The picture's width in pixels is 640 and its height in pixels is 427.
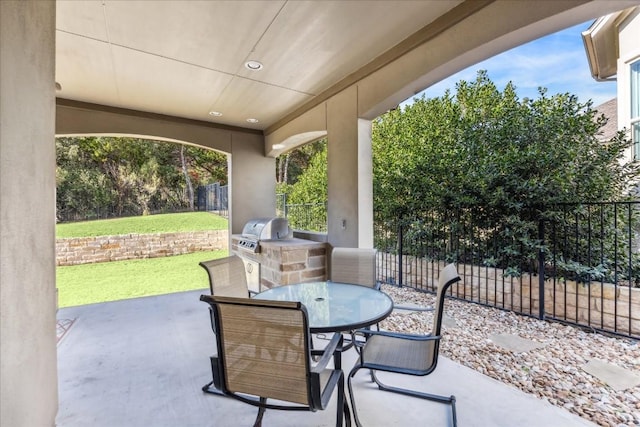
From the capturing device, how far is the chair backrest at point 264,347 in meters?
1.32

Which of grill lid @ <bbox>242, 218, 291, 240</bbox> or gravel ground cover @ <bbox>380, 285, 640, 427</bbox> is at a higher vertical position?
grill lid @ <bbox>242, 218, 291, 240</bbox>

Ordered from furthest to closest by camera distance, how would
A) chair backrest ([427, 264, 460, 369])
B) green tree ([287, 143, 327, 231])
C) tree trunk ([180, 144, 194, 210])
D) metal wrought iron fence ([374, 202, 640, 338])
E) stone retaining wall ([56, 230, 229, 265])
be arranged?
tree trunk ([180, 144, 194, 210]), stone retaining wall ([56, 230, 229, 265]), green tree ([287, 143, 327, 231]), metal wrought iron fence ([374, 202, 640, 338]), chair backrest ([427, 264, 460, 369])

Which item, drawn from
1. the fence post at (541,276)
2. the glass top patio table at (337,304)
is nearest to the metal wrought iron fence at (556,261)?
the fence post at (541,276)

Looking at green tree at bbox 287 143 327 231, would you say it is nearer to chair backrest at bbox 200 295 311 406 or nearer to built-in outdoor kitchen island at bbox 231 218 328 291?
built-in outdoor kitchen island at bbox 231 218 328 291

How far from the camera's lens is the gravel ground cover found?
218 centimetres

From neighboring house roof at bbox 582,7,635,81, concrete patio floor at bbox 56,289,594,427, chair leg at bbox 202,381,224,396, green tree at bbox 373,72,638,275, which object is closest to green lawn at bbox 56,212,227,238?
green tree at bbox 373,72,638,275

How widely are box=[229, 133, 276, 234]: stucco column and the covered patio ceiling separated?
1.67 meters

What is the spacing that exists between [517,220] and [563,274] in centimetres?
83

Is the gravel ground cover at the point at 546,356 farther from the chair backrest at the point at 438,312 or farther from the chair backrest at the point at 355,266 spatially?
the chair backrest at the point at 438,312

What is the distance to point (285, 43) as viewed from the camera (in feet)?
9.45

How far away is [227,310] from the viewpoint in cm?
138

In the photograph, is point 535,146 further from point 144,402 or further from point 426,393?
point 144,402

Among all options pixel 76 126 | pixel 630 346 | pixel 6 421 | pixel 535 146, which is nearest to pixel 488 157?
pixel 535 146

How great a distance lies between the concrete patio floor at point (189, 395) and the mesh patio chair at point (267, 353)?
2.51ft
